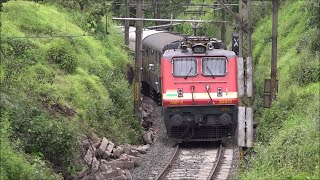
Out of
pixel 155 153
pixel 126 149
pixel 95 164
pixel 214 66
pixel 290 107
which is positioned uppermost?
pixel 214 66

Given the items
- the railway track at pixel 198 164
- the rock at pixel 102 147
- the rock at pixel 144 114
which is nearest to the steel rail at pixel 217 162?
the railway track at pixel 198 164

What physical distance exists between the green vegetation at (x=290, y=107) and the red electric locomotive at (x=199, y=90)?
5.20 feet

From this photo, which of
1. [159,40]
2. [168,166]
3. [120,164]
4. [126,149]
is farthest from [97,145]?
[159,40]

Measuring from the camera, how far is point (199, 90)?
20250 mm

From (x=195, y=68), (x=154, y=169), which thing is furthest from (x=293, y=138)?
(x=195, y=68)

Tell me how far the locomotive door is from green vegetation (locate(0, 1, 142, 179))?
1.40m

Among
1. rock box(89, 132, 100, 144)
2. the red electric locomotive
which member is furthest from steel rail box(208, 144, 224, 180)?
rock box(89, 132, 100, 144)

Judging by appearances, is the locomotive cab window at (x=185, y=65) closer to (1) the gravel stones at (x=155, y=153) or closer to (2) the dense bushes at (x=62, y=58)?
(1) the gravel stones at (x=155, y=153)

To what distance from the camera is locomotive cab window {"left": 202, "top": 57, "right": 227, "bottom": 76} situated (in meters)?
20.4

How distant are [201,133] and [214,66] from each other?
7.59ft

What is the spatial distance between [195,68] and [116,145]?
12.0ft

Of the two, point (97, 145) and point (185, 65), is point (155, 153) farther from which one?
point (185, 65)

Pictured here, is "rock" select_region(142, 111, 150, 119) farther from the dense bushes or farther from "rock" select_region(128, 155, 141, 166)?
"rock" select_region(128, 155, 141, 166)

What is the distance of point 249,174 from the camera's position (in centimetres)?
1441
